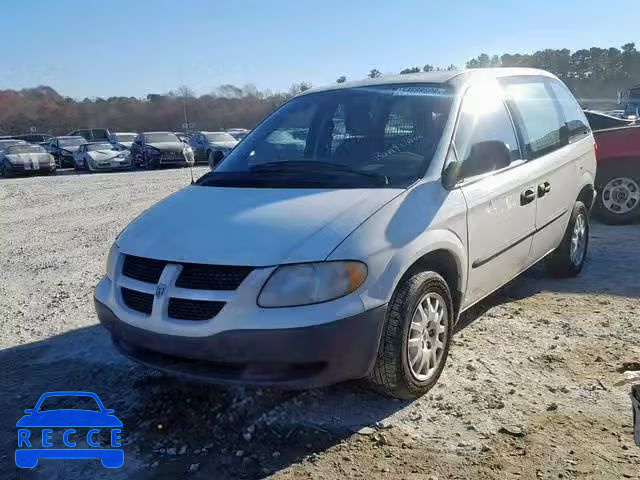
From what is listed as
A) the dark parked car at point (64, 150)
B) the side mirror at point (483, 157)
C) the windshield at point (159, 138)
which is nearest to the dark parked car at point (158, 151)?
the windshield at point (159, 138)

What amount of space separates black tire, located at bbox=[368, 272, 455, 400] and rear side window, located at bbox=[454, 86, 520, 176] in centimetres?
88

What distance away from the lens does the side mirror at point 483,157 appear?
3604 millimetres

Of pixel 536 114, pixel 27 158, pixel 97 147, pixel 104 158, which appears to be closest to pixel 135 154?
pixel 104 158

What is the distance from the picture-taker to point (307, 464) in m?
2.72

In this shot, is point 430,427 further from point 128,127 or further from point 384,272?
point 128,127

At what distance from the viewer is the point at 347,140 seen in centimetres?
397

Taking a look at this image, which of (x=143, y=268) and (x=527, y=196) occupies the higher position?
(x=527, y=196)

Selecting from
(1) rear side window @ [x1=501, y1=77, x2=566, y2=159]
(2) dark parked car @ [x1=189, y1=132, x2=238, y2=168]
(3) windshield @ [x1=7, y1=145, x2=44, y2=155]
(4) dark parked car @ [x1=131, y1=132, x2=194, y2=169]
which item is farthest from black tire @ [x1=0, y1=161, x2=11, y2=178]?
(1) rear side window @ [x1=501, y1=77, x2=566, y2=159]

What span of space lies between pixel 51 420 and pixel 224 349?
127cm

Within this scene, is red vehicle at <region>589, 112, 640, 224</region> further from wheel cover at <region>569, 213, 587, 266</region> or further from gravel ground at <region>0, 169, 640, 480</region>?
gravel ground at <region>0, 169, 640, 480</region>

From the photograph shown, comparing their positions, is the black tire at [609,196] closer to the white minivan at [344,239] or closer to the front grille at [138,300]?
the white minivan at [344,239]

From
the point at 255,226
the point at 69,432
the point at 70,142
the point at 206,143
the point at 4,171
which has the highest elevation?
the point at 70,142

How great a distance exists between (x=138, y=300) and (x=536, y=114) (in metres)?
3.46

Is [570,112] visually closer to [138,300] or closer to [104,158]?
[138,300]
